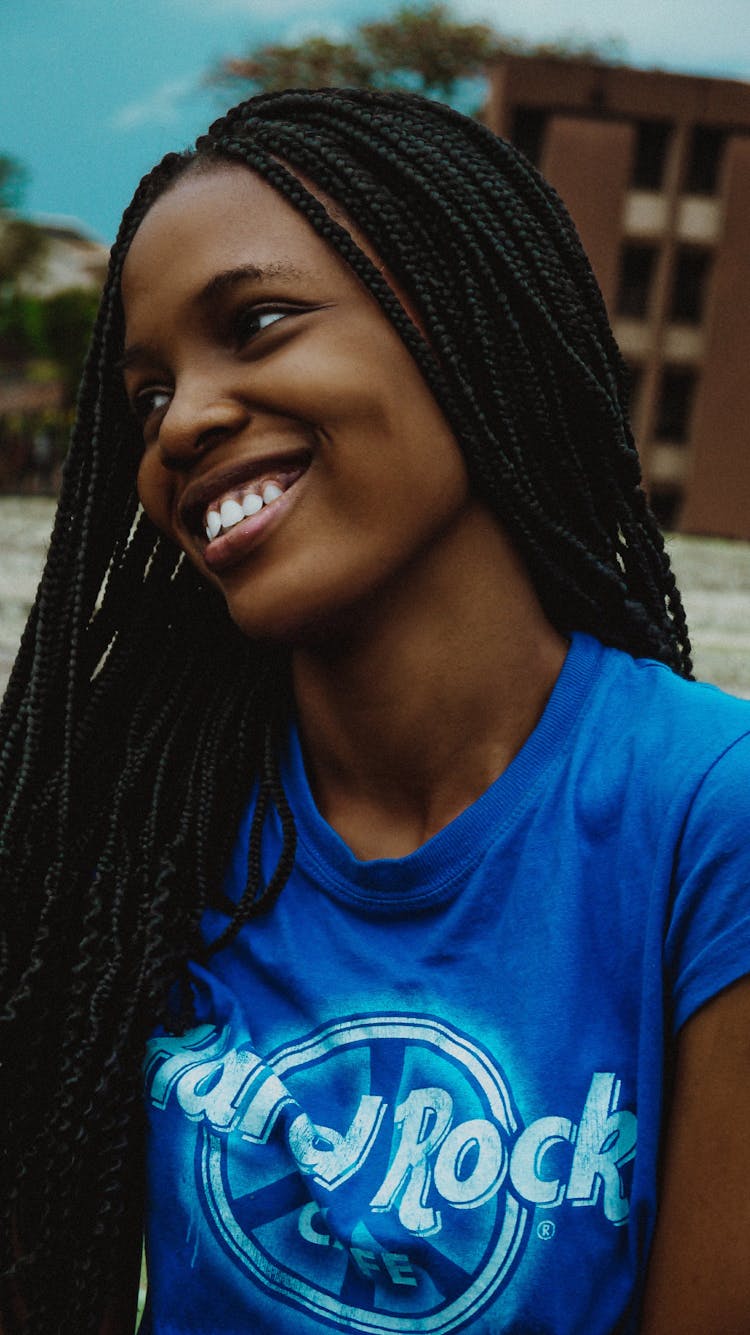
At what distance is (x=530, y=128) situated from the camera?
2808cm

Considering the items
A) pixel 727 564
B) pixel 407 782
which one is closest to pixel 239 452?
pixel 407 782

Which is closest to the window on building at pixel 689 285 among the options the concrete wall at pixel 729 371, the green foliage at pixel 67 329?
the concrete wall at pixel 729 371

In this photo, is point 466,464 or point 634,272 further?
point 634,272

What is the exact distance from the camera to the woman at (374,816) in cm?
138

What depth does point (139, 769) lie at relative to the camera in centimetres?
185

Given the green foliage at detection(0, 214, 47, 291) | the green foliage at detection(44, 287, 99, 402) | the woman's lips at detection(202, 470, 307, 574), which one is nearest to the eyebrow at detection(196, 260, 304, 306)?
the woman's lips at detection(202, 470, 307, 574)

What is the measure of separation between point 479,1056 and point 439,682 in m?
0.46

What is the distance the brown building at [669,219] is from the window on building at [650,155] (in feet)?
0.07

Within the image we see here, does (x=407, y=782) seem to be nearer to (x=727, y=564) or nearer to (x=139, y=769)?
(x=139, y=769)

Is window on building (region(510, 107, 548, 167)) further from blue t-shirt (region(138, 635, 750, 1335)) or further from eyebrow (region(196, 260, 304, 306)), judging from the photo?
blue t-shirt (region(138, 635, 750, 1335))

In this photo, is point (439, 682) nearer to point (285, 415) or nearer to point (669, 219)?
point (285, 415)

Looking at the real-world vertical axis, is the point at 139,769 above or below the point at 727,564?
above

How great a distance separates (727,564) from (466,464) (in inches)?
704

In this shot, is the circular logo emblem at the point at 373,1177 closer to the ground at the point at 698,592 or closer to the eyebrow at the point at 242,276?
the eyebrow at the point at 242,276
